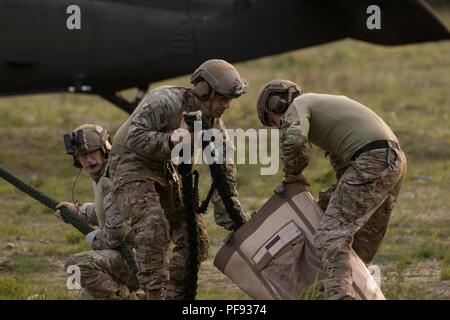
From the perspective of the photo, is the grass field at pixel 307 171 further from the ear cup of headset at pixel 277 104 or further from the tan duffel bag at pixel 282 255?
the ear cup of headset at pixel 277 104

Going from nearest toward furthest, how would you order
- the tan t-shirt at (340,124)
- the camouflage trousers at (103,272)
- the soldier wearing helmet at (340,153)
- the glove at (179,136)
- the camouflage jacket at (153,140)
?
the soldier wearing helmet at (340,153)
the glove at (179,136)
the tan t-shirt at (340,124)
the camouflage jacket at (153,140)
the camouflage trousers at (103,272)

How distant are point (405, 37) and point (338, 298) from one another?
8848mm

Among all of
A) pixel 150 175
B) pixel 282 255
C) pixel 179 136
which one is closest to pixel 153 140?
pixel 179 136

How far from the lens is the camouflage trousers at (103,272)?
9375mm

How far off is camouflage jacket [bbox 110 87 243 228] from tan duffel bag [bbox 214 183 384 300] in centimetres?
52

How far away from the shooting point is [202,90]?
9.14 meters

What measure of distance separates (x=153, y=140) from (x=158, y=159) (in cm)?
27

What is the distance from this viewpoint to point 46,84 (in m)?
16.2

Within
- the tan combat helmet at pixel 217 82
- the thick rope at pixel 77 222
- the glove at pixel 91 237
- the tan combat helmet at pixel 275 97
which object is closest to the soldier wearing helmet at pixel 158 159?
the tan combat helmet at pixel 217 82

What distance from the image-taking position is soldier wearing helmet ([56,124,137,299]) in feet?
30.8
